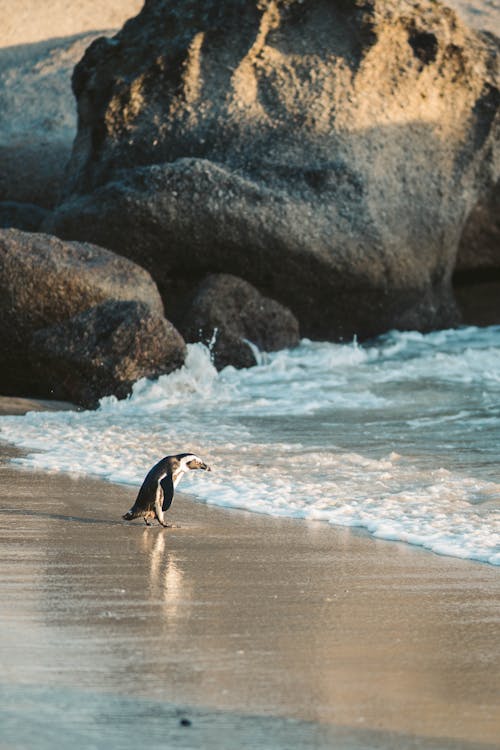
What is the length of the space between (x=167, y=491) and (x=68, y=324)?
18.0ft

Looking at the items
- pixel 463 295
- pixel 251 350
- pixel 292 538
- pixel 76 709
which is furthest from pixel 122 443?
pixel 463 295

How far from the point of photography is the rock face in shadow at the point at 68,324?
10539mm

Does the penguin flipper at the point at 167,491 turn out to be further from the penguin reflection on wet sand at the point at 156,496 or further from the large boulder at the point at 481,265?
the large boulder at the point at 481,265

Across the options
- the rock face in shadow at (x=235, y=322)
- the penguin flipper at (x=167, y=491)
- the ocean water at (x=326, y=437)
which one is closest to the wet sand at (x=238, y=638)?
the penguin flipper at (x=167, y=491)

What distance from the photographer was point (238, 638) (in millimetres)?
3643

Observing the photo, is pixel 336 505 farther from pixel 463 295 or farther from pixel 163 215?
pixel 463 295

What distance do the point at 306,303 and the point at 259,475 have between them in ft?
24.1

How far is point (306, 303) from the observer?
555 inches

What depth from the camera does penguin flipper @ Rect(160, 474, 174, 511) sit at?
17.9ft

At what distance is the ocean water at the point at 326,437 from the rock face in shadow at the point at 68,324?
27cm

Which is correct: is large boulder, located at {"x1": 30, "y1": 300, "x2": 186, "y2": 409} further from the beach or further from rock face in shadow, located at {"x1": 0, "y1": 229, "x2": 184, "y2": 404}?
the beach

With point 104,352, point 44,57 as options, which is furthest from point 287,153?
point 44,57

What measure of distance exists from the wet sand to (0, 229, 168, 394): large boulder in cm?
546

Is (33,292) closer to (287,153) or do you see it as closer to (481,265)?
(287,153)
